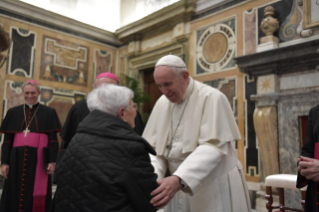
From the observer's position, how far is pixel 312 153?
2086 millimetres

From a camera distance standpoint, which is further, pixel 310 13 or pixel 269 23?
pixel 269 23

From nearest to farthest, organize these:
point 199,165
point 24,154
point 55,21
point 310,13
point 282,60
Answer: point 199,165 → point 24,154 → point 310,13 → point 282,60 → point 55,21

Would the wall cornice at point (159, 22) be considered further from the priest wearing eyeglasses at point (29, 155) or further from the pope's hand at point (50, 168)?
the pope's hand at point (50, 168)

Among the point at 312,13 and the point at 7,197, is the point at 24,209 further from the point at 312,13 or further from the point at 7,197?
the point at 312,13

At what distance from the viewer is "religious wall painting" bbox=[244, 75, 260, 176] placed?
5037mm

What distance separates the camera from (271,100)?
4.76 m

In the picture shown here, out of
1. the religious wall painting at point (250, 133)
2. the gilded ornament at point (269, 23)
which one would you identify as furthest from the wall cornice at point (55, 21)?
the gilded ornament at point (269, 23)

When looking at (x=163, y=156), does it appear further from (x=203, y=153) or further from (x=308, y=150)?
(x=308, y=150)

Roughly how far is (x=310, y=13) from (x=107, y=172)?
4.39 m

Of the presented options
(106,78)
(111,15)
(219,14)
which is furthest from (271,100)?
(111,15)

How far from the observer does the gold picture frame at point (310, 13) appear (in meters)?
4.32

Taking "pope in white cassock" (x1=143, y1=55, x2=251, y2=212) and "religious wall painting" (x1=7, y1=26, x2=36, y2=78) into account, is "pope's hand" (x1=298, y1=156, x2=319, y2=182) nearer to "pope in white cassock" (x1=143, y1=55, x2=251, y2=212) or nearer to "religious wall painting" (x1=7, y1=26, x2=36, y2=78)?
"pope in white cassock" (x1=143, y1=55, x2=251, y2=212)

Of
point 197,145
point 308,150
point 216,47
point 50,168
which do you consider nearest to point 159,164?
point 197,145

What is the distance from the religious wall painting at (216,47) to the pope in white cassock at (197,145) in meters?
3.79
